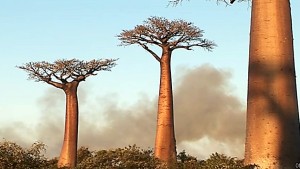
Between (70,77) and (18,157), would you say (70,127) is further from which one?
(18,157)

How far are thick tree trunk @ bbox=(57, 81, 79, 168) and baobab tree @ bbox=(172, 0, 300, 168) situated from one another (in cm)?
1670

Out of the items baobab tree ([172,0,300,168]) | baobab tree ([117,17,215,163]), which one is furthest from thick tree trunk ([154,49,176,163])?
baobab tree ([172,0,300,168])

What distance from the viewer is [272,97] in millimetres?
8766

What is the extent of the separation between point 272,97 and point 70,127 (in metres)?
17.9

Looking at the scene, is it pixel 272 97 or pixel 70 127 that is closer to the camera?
pixel 272 97

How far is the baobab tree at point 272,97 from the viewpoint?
8695 millimetres

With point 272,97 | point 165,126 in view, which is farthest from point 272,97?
point 165,126

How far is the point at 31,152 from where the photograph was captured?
1283 centimetres

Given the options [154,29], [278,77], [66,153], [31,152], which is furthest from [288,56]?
[66,153]

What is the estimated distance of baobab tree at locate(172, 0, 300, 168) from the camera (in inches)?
342

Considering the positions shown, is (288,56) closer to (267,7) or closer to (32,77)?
(267,7)

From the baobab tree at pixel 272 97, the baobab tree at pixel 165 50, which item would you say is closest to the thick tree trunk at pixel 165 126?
the baobab tree at pixel 165 50

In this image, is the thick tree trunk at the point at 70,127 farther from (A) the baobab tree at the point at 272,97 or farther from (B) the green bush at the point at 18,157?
(A) the baobab tree at the point at 272,97

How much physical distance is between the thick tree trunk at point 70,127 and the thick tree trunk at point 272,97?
657 inches
